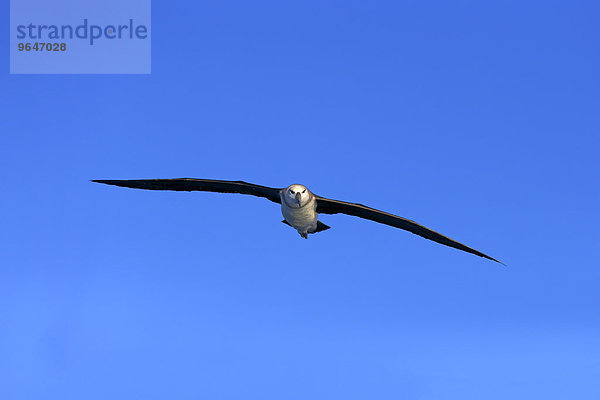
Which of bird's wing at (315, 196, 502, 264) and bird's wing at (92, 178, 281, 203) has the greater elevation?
bird's wing at (92, 178, 281, 203)

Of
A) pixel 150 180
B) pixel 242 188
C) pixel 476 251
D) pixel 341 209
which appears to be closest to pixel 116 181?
pixel 150 180

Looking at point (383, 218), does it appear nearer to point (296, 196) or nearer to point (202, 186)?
point (296, 196)

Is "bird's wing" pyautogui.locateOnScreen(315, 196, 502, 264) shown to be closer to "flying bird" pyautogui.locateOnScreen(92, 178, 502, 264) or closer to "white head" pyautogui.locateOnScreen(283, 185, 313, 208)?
"flying bird" pyautogui.locateOnScreen(92, 178, 502, 264)

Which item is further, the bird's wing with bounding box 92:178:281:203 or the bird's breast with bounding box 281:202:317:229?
the bird's wing with bounding box 92:178:281:203

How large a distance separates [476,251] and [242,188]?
8.25m

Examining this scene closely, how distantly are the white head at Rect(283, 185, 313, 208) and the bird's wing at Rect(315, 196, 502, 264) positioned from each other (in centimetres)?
95

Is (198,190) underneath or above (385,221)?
above

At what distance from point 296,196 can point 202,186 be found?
394 centimetres

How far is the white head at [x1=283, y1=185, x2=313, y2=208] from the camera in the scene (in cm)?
2256

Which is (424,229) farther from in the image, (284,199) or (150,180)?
(150,180)

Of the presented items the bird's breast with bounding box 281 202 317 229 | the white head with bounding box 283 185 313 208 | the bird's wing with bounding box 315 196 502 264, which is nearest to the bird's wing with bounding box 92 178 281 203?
the bird's breast with bounding box 281 202 317 229

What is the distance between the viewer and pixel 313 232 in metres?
24.7

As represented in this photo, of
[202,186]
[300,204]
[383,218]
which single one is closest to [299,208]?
[300,204]

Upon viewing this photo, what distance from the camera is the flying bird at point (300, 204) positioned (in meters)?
22.9
